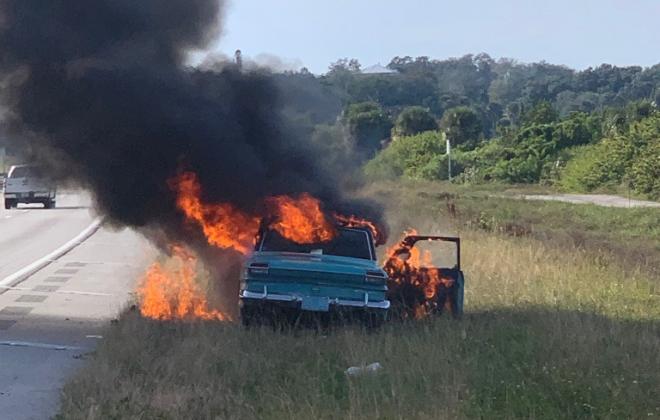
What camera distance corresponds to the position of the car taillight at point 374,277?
474 inches

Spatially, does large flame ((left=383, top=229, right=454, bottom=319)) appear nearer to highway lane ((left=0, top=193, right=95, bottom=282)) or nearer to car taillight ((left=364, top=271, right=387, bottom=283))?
car taillight ((left=364, top=271, right=387, bottom=283))

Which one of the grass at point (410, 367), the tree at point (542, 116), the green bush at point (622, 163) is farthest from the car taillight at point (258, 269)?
the tree at point (542, 116)


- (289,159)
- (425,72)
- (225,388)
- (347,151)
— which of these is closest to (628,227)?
(347,151)

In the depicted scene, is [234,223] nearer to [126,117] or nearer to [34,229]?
[126,117]

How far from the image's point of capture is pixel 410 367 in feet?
32.1

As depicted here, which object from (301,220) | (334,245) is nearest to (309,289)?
A: (334,245)

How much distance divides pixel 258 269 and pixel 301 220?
1.44 m

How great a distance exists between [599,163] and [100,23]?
139ft

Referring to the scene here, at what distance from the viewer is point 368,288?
474 inches

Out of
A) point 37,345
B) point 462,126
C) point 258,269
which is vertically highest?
point 462,126

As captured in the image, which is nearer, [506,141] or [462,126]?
[506,141]

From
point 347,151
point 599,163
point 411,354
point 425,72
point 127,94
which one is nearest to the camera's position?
point 411,354

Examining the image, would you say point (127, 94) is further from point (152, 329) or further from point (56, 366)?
point (56, 366)

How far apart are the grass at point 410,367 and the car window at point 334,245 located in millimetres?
1156
